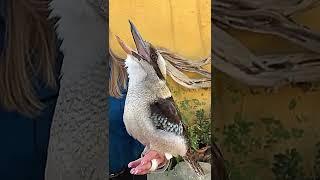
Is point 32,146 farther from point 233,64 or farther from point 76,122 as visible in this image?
point 233,64

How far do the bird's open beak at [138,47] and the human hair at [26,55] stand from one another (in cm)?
51

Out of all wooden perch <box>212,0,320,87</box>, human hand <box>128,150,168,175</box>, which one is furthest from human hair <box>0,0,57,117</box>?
→ wooden perch <box>212,0,320,87</box>

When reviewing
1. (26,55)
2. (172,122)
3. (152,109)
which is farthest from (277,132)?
(26,55)

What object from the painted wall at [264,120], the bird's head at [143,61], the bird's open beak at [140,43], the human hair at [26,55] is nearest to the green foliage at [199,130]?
the painted wall at [264,120]

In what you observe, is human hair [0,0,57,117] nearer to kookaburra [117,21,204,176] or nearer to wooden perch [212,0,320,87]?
kookaburra [117,21,204,176]

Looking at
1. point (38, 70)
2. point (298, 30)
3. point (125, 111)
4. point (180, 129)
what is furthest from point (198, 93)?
point (38, 70)

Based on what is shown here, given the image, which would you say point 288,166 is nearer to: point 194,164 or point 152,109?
point 194,164

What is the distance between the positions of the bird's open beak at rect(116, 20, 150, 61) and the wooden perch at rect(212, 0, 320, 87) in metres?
→ 0.46

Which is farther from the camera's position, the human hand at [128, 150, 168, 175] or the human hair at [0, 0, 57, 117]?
the human hair at [0, 0, 57, 117]

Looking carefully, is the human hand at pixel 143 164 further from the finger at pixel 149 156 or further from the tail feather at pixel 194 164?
the tail feather at pixel 194 164

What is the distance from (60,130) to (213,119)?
38.1 inches

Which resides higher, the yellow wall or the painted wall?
the yellow wall

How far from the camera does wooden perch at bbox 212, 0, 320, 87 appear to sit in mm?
3428

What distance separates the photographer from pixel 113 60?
3.31 metres
